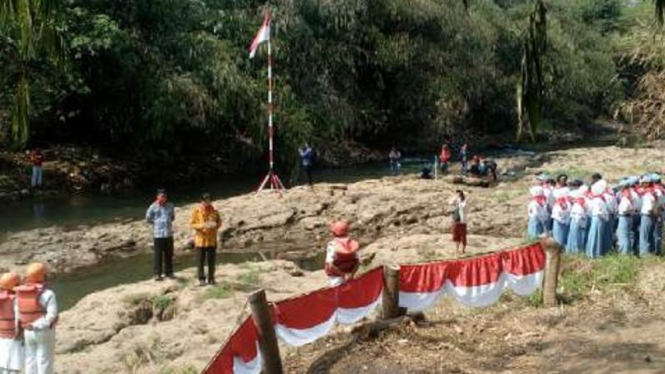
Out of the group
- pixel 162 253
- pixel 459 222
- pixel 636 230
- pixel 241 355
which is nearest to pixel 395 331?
pixel 241 355

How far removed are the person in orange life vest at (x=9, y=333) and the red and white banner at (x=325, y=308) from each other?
2.53 meters

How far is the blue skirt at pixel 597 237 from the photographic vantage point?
46.9 feet

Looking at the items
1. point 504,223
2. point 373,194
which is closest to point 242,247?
point 373,194

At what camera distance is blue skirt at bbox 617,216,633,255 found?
14312 mm

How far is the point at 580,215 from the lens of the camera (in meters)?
14.7

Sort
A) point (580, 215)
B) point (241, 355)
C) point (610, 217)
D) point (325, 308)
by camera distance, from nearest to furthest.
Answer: point (241, 355), point (325, 308), point (610, 217), point (580, 215)

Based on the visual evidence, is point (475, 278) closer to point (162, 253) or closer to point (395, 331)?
point (395, 331)

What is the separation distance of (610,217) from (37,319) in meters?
10.2

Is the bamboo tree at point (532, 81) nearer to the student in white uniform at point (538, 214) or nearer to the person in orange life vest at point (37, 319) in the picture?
the person in orange life vest at point (37, 319)

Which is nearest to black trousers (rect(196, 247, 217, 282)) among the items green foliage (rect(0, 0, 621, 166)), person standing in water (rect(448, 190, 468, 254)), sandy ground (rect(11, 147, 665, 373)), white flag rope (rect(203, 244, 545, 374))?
sandy ground (rect(11, 147, 665, 373))

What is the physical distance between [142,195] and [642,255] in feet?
57.5

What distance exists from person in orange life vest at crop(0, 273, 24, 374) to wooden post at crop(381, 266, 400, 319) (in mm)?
3948

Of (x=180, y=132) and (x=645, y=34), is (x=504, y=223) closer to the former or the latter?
(x=645, y=34)

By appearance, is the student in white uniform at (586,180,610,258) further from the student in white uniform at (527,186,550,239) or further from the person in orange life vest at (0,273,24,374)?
the person in orange life vest at (0,273,24,374)
